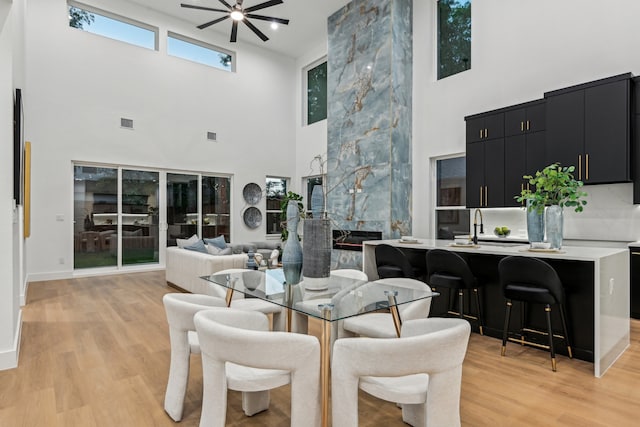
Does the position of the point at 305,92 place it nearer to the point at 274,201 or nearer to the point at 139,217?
the point at 274,201

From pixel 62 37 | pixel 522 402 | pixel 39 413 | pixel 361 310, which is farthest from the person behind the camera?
pixel 62 37

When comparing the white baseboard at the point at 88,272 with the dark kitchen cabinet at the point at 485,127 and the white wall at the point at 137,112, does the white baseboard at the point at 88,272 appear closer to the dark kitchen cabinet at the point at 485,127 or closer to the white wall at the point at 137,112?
the white wall at the point at 137,112

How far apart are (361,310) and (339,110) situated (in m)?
6.47

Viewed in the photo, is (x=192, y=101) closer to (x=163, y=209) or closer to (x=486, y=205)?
(x=163, y=209)

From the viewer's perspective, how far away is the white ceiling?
295 inches

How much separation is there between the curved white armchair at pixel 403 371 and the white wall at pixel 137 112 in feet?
23.2

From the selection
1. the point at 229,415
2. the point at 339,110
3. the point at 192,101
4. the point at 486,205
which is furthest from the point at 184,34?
the point at 229,415

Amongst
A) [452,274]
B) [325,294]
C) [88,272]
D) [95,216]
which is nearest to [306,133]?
[95,216]

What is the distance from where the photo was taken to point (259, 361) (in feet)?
5.21

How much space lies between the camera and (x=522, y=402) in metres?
2.35

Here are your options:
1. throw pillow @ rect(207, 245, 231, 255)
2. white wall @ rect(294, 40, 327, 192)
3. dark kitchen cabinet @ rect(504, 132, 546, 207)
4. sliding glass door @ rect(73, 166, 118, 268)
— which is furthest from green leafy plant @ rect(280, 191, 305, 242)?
dark kitchen cabinet @ rect(504, 132, 546, 207)

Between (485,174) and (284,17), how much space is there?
550cm

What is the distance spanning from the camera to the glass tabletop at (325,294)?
77.5 inches

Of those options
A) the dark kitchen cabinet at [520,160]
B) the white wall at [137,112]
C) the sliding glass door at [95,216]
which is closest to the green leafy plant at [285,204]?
the white wall at [137,112]
